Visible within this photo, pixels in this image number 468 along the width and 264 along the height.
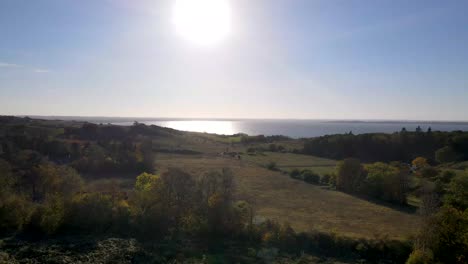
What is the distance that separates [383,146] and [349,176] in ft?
190

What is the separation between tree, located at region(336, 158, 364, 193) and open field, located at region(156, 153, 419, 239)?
319cm

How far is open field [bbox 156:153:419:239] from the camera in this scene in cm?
3762

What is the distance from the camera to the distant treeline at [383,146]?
107 meters

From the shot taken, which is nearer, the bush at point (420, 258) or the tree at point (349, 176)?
the bush at point (420, 258)

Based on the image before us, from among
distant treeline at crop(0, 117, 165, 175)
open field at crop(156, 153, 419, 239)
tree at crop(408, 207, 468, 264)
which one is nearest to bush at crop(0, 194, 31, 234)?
distant treeline at crop(0, 117, 165, 175)

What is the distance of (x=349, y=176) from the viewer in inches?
2393

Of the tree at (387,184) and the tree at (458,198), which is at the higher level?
the tree at (458,198)

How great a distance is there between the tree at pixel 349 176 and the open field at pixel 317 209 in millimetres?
3186

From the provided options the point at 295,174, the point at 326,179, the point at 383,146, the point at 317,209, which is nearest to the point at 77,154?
the point at 295,174

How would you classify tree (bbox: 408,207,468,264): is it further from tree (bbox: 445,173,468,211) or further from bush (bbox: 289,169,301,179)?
bush (bbox: 289,169,301,179)

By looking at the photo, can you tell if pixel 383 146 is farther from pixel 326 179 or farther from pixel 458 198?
pixel 458 198

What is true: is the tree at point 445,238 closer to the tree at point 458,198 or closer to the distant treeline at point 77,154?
the tree at point 458,198

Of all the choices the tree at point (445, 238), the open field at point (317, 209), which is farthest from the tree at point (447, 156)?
the tree at point (445, 238)

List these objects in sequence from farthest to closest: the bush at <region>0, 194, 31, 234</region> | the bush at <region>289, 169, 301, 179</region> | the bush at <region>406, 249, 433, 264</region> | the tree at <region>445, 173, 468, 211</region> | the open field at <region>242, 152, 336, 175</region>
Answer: the open field at <region>242, 152, 336, 175</region> < the bush at <region>289, 169, 301, 179</region> < the tree at <region>445, 173, 468, 211</region> < the bush at <region>0, 194, 31, 234</region> < the bush at <region>406, 249, 433, 264</region>
